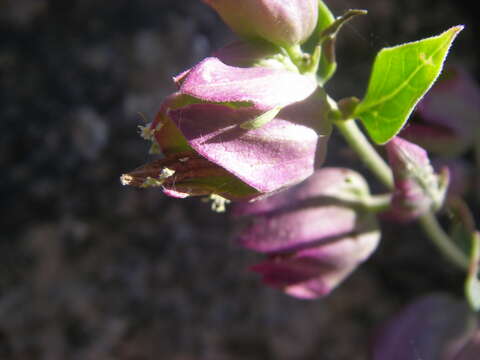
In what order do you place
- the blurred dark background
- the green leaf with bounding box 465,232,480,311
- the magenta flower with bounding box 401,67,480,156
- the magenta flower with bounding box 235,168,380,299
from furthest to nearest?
the blurred dark background → the magenta flower with bounding box 401,67,480,156 → the green leaf with bounding box 465,232,480,311 → the magenta flower with bounding box 235,168,380,299

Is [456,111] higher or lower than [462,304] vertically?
higher

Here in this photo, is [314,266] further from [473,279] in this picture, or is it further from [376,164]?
[473,279]

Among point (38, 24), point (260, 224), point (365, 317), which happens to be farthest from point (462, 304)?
point (38, 24)

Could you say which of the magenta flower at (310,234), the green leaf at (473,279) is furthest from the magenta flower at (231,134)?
the green leaf at (473,279)

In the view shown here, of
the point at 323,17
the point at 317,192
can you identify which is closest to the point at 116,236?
the point at 317,192

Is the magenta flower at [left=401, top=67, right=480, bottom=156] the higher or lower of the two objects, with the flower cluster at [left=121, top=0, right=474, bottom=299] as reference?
lower

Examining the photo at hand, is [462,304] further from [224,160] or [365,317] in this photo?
[224,160]

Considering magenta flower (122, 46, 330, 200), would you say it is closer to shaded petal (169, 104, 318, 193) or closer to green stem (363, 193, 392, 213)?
shaded petal (169, 104, 318, 193)

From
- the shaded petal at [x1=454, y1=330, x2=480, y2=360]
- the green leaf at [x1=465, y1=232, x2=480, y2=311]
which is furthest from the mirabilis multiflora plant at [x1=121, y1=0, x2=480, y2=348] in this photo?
the shaded petal at [x1=454, y1=330, x2=480, y2=360]
